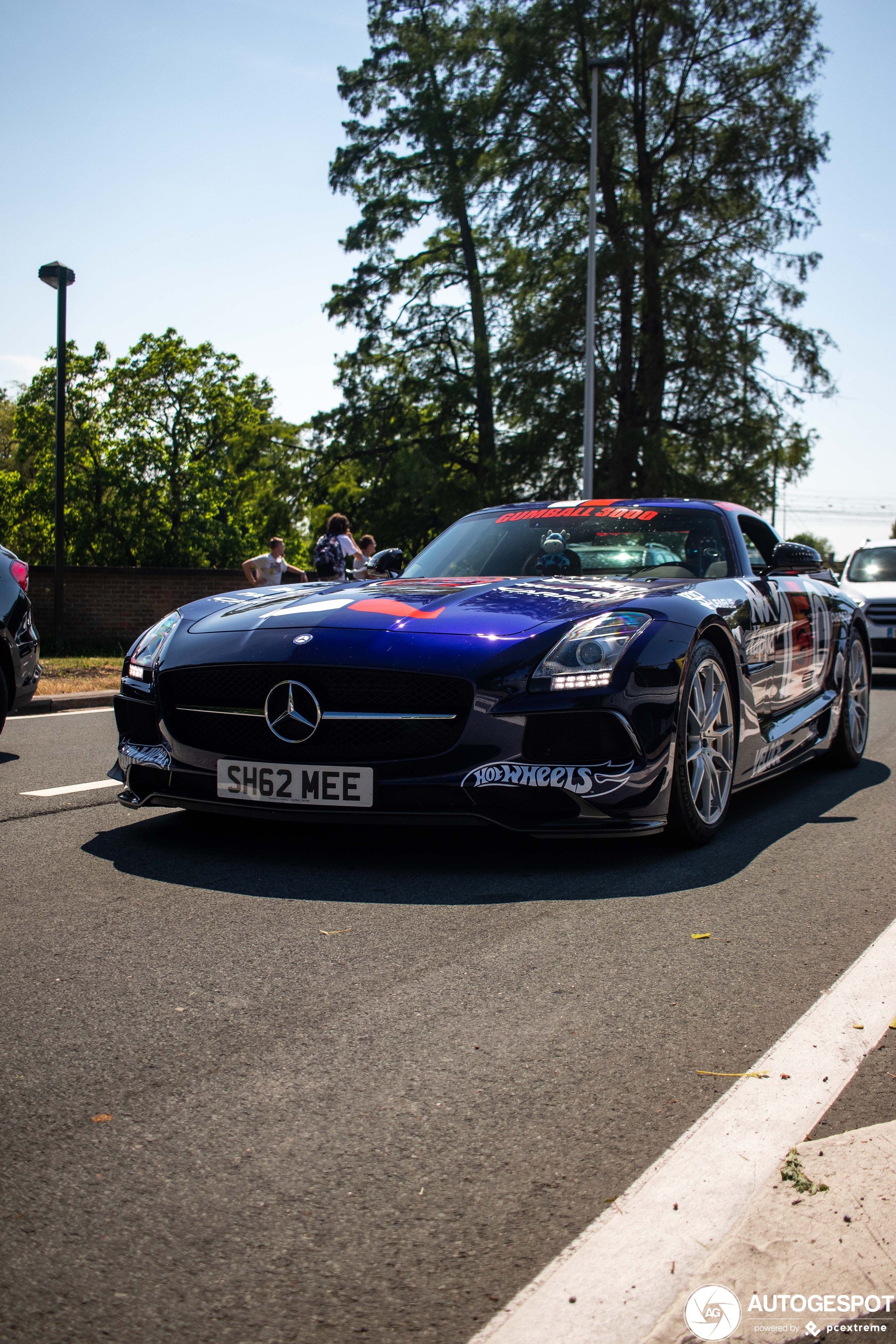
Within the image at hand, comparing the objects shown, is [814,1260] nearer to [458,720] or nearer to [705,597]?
[458,720]

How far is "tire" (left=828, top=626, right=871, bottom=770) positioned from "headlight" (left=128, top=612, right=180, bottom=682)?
3809 millimetres

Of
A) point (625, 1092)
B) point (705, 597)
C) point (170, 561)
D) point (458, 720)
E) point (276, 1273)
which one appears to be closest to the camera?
point (276, 1273)

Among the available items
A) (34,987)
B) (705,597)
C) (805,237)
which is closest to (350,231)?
(805,237)

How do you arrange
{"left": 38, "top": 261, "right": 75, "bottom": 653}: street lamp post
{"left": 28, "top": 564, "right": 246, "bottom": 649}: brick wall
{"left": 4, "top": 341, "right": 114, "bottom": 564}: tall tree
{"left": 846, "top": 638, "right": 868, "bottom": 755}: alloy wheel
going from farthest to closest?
{"left": 4, "top": 341, "right": 114, "bottom": 564}: tall tree < {"left": 28, "top": 564, "right": 246, "bottom": 649}: brick wall < {"left": 38, "top": 261, "right": 75, "bottom": 653}: street lamp post < {"left": 846, "top": 638, "right": 868, "bottom": 755}: alloy wheel

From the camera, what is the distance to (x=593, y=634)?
14.3 feet

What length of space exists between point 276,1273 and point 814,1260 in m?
0.74

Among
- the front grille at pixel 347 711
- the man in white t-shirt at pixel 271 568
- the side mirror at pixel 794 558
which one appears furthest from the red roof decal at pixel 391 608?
the man in white t-shirt at pixel 271 568

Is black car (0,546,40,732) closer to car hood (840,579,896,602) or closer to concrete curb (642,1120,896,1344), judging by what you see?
concrete curb (642,1120,896,1344)

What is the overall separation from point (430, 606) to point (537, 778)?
2.91ft

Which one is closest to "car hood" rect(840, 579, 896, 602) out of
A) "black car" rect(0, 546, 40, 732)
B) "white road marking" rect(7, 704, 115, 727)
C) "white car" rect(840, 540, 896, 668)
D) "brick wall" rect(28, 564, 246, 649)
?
"white car" rect(840, 540, 896, 668)

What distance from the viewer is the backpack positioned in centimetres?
1355

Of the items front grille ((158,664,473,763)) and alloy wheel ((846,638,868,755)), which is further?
alloy wheel ((846,638,868,755))

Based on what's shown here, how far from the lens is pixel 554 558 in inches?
226

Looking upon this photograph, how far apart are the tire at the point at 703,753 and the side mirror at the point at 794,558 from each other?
115 centimetres
